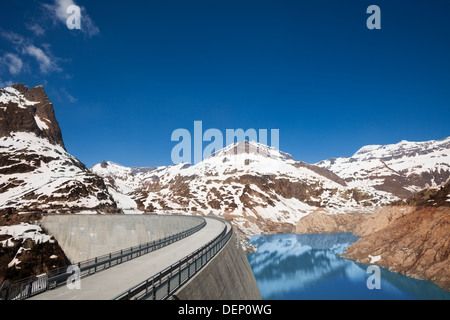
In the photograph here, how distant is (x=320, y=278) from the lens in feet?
193

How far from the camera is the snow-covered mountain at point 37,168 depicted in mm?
101000

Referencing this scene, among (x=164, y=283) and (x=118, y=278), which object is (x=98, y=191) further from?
(x=164, y=283)

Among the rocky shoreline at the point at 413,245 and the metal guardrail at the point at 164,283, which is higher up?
the metal guardrail at the point at 164,283

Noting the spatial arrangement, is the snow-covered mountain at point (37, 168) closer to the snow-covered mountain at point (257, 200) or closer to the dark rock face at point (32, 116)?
the dark rock face at point (32, 116)

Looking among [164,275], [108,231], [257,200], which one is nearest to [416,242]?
[164,275]

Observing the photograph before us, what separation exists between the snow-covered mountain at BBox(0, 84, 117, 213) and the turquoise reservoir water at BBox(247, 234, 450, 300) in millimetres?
66645

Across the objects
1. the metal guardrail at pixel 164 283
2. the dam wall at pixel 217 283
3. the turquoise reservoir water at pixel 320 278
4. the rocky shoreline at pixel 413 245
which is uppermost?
the metal guardrail at pixel 164 283

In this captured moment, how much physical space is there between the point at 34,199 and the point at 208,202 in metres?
79.0

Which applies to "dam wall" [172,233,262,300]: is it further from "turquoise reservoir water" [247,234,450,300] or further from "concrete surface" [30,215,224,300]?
"turquoise reservoir water" [247,234,450,300]

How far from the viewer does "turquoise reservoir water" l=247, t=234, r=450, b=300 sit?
4472 centimetres

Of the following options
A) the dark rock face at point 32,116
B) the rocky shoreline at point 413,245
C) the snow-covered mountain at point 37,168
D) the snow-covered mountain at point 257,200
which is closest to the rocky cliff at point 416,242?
the rocky shoreline at point 413,245

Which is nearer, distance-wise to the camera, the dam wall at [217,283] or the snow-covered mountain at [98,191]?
the dam wall at [217,283]

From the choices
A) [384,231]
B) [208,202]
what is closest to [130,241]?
[384,231]

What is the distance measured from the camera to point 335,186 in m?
197
